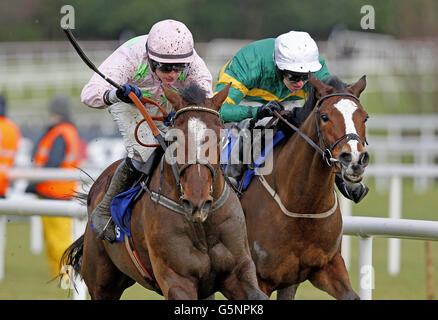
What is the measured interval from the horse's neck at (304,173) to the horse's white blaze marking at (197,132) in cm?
98

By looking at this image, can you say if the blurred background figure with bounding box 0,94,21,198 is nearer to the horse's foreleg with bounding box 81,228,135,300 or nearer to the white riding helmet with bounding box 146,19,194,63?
the horse's foreleg with bounding box 81,228,135,300

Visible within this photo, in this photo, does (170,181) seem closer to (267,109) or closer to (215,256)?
(215,256)

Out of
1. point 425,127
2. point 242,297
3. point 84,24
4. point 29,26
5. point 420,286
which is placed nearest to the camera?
point 242,297

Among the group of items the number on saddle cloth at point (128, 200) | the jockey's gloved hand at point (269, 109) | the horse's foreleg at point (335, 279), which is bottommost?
the horse's foreleg at point (335, 279)

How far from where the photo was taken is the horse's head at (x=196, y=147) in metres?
4.00

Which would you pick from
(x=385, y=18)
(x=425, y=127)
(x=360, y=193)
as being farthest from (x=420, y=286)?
(x=385, y=18)

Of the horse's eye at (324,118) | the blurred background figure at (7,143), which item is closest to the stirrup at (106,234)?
the horse's eye at (324,118)

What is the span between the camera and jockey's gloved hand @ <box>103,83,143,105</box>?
4590mm

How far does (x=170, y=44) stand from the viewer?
464 centimetres

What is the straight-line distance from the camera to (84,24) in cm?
2356

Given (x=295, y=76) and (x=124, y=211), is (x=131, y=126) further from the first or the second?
(x=295, y=76)

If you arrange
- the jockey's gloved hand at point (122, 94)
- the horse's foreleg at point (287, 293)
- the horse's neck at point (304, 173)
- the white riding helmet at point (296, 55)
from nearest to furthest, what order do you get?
the jockey's gloved hand at point (122, 94)
the horse's neck at point (304, 173)
the white riding helmet at point (296, 55)
the horse's foreleg at point (287, 293)

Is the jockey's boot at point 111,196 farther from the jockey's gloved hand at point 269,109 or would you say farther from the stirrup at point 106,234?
the jockey's gloved hand at point 269,109

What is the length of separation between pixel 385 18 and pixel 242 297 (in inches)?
914
